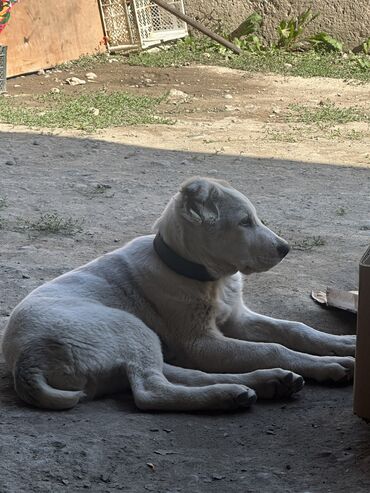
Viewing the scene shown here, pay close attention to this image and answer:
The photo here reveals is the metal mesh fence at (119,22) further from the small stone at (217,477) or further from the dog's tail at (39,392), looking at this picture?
the small stone at (217,477)

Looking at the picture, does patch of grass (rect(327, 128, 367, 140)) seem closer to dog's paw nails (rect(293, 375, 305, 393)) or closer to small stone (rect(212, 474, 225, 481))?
dog's paw nails (rect(293, 375, 305, 393))

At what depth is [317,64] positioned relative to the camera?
14.0 meters

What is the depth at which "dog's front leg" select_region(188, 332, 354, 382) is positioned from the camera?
4219mm

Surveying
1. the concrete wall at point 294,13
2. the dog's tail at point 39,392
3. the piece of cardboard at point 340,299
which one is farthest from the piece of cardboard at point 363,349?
the concrete wall at point 294,13

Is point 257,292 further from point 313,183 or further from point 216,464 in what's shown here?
point 313,183

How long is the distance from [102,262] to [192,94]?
819 cm

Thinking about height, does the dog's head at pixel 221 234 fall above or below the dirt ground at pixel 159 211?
above

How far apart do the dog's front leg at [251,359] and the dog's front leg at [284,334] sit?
25 centimetres

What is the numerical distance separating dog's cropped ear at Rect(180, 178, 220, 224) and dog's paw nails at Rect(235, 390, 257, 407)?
0.84m

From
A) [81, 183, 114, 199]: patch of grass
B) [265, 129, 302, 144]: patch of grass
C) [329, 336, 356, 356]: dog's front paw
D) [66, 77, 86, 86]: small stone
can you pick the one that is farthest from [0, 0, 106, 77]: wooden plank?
[329, 336, 356, 356]: dog's front paw

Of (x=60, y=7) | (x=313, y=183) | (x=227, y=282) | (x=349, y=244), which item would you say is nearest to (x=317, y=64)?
(x=60, y=7)

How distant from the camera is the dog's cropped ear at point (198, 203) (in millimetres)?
4238

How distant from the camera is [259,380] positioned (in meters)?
4.00

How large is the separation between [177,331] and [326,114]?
24.3 feet
